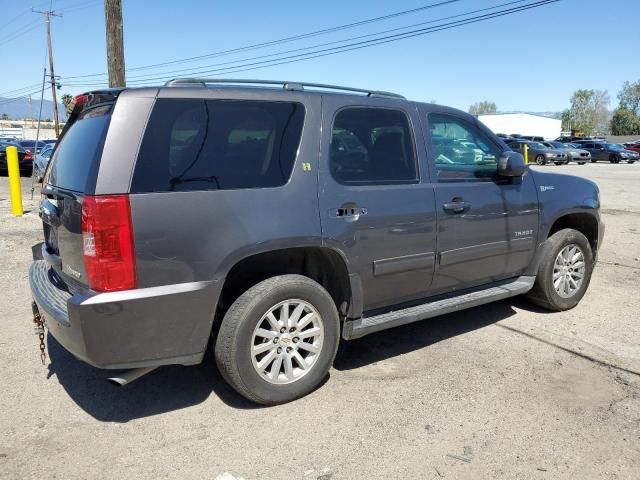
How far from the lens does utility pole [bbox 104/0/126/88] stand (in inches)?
368

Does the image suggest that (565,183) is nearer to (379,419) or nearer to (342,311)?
(342,311)

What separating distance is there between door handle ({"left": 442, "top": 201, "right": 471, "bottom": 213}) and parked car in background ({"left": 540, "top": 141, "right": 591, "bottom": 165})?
111 feet

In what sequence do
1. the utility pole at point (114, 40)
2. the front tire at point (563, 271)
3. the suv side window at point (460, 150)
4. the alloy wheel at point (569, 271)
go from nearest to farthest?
the suv side window at point (460, 150), the front tire at point (563, 271), the alloy wheel at point (569, 271), the utility pole at point (114, 40)

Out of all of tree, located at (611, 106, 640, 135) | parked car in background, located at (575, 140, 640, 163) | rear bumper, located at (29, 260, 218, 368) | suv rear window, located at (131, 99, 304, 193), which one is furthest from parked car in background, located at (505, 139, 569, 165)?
tree, located at (611, 106, 640, 135)

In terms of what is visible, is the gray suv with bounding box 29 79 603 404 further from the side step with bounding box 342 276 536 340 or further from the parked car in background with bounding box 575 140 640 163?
the parked car in background with bounding box 575 140 640 163

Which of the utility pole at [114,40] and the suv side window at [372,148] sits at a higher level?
the utility pole at [114,40]

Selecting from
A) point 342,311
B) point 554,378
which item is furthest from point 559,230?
point 342,311

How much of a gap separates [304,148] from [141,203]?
1.09m

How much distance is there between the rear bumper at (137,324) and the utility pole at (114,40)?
7395 mm

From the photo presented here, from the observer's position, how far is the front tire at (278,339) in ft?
10.2

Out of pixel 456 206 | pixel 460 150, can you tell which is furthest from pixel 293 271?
pixel 460 150

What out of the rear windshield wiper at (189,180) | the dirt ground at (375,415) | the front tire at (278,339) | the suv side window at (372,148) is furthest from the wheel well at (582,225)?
the rear windshield wiper at (189,180)

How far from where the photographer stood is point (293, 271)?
353 cm

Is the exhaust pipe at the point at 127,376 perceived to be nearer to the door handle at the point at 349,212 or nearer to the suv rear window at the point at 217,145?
the suv rear window at the point at 217,145
